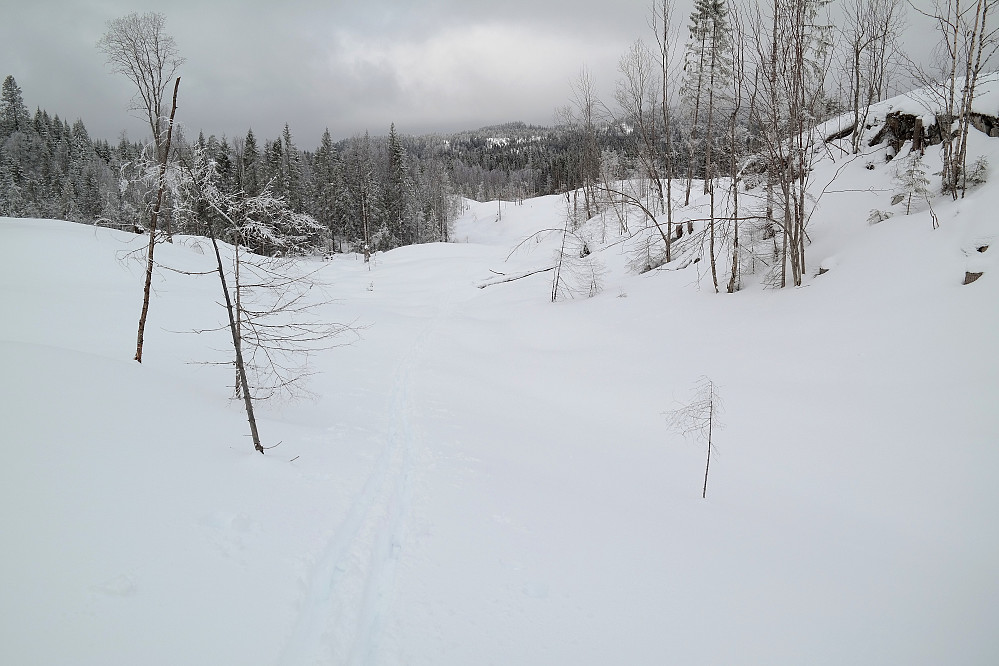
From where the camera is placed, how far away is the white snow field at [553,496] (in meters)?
3.61

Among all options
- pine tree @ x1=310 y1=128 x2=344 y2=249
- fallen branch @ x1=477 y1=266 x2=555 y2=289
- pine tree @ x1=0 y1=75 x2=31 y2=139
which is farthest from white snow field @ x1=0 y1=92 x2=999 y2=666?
pine tree @ x1=0 y1=75 x2=31 y2=139

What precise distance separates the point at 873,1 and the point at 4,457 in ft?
89.6

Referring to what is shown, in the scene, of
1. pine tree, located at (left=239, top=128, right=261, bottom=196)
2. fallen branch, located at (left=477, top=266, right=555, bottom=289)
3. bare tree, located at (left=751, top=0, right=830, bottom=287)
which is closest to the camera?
bare tree, located at (left=751, top=0, right=830, bottom=287)

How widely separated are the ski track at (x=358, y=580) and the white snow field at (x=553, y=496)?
0.09ft

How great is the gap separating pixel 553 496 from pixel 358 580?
2.95 meters

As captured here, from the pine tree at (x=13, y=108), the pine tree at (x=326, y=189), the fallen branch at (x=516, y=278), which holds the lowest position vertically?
the fallen branch at (x=516, y=278)

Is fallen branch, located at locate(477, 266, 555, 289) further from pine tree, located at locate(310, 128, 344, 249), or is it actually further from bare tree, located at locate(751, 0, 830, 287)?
pine tree, located at locate(310, 128, 344, 249)

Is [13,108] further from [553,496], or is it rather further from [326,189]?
[553,496]

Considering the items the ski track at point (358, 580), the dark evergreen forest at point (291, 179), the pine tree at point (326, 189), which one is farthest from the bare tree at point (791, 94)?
the pine tree at point (326, 189)

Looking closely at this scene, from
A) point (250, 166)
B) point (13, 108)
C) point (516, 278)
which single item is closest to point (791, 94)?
point (516, 278)

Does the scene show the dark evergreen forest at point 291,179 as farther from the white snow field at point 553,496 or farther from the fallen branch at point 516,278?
the white snow field at point 553,496

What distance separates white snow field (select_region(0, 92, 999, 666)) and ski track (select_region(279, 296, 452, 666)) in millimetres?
28

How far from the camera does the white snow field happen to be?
142 inches

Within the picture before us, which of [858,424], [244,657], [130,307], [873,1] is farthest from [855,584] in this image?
[873,1]
